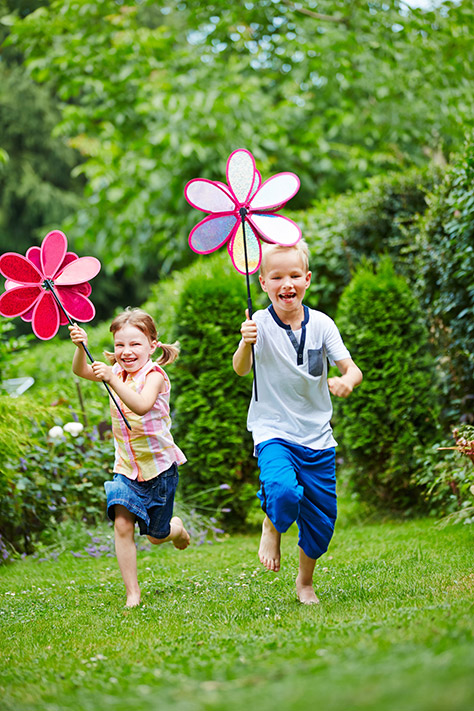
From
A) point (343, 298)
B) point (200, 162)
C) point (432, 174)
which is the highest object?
point (432, 174)

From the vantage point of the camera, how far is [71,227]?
1275 cm

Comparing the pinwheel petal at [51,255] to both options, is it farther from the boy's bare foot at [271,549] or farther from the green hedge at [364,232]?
the green hedge at [364,232]

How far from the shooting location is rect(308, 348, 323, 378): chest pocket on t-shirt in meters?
3.61

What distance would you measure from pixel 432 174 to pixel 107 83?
6.74 metres

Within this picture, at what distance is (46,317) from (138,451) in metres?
0.84

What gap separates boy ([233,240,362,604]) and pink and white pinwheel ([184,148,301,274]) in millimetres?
213

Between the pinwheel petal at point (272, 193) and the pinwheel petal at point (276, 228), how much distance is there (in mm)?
59

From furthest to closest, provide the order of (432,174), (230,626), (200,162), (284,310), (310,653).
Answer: (200,162) → (432,174) → (284,310) → (230,626) → (310,653)

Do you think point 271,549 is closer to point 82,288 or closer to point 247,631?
point 247,631

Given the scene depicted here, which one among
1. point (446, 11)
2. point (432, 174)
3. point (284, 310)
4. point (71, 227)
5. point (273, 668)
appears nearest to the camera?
point (273, 668)

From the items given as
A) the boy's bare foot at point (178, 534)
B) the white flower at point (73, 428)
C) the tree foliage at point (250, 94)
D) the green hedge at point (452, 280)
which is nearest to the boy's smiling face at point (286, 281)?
the boy's bare foot at point (178, 534)

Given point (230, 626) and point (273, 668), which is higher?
point (273, 668)

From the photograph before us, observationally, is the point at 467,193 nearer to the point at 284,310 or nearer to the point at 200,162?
the point at 284,310

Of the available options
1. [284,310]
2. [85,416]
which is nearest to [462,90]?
[85,416]
